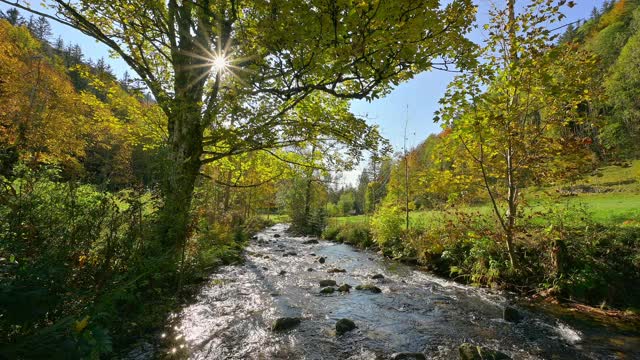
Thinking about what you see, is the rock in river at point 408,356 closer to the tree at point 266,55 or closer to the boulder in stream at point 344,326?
the boulder in stream at point 344,326

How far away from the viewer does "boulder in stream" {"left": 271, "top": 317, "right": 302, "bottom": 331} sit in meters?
5.89

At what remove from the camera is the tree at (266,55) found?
401 centimetres

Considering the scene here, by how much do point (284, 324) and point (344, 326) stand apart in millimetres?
1243

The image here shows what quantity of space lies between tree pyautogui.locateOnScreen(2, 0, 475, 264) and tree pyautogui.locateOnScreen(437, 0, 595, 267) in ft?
7.62

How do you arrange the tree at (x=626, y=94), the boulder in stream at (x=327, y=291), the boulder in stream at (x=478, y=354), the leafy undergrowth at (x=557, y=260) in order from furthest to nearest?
the tree at (x=626, y=94), the boulder in stream at (x=327, y=291), the leafy undergrowth at (x=557, y=260), the boulder in stream at (x=478, y=354)

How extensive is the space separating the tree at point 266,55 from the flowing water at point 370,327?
210 cm

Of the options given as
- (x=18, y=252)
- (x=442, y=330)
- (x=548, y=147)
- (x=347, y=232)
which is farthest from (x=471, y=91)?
(x=347, y=232)

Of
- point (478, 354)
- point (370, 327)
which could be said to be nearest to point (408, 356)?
point (478, 354)

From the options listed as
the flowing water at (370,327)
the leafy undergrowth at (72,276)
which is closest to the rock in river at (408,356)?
the flowing water at (370,327)

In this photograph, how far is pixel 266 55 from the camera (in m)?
5.66

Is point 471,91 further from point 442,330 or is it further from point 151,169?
point 151,169

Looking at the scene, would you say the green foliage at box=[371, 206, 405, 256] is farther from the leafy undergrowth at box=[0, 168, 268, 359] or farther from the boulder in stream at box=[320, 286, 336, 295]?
the leafy undergrowth at box=[0, 168, 268, 359]

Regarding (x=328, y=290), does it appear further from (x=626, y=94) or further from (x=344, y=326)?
(x=626, y=94)

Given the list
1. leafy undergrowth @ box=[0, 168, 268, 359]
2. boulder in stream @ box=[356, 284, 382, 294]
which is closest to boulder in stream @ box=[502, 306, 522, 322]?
boulder in stream @ box=[356, 284, 382, 294]
